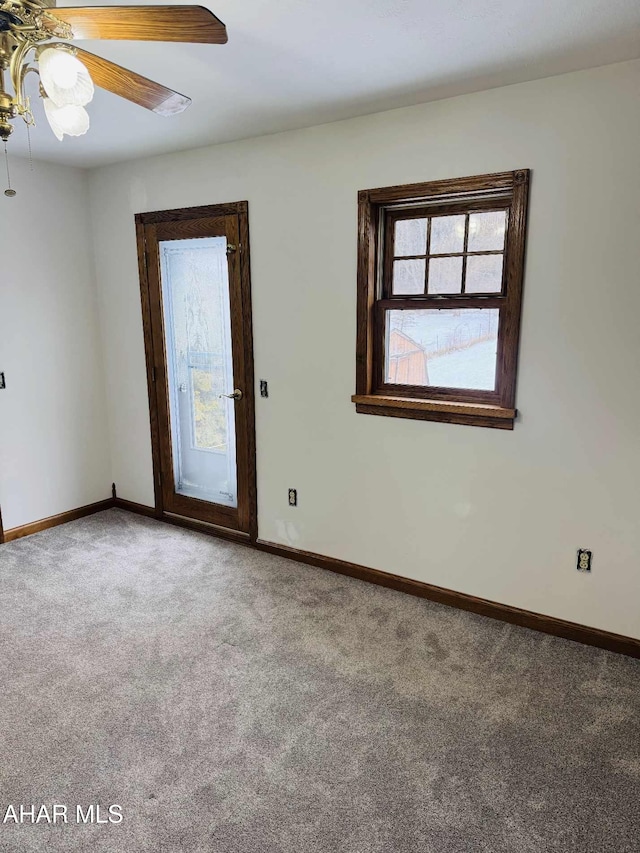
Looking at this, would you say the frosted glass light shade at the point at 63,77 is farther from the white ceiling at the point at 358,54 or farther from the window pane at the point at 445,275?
the window pane at the point at 445,275

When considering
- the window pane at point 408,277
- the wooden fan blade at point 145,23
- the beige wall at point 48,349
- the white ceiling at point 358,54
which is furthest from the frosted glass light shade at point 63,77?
the beige wall at point 48,349

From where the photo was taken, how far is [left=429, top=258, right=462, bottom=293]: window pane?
2.83 meters

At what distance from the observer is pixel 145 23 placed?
4.47ft

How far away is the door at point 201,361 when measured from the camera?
3.54 m

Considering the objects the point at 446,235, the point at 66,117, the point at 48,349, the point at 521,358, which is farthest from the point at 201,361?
the point at 66,117

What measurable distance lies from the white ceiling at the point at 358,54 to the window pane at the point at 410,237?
21.7 inches

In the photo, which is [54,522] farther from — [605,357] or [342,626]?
[605,357]

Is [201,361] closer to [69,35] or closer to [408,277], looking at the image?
[408,277]

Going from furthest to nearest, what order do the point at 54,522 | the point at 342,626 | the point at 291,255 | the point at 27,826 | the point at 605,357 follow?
the point at 54,522 < the point at 291,255 < the point at 342,626 < the point at 605,357 < the point at 27,826

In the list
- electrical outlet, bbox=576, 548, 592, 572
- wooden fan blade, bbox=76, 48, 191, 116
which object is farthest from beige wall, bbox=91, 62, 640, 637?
wooden fan blade, bbox=76, 48, 191, 116

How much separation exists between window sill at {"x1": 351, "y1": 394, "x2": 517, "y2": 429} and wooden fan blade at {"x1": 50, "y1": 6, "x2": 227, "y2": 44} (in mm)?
1899

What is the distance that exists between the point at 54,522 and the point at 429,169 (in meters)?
3.47

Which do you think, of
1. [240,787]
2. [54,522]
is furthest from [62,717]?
[54,522]

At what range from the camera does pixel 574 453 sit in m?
2.57
